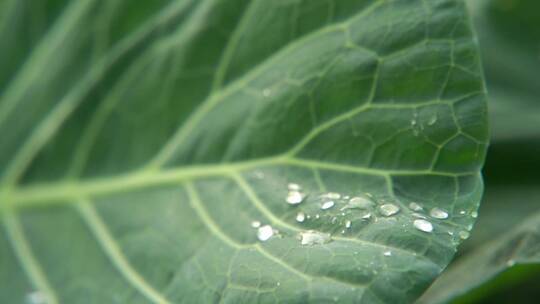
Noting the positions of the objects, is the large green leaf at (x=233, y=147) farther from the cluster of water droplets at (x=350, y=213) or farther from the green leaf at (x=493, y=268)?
the green leaf at (x=493, y=268)

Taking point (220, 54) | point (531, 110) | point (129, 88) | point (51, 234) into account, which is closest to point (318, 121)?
point (220, 54)

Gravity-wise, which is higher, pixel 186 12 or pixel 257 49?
pixel 186 12

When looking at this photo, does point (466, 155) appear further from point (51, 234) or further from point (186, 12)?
point (51, 234)

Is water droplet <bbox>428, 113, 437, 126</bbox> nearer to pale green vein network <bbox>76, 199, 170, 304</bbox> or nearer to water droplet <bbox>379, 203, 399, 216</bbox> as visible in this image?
water droplet <bbox>379, 203, 399, 216</bbox>

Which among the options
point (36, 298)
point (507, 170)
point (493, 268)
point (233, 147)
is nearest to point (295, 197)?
point (233, 147)

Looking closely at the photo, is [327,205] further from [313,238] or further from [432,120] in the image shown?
[432,120]

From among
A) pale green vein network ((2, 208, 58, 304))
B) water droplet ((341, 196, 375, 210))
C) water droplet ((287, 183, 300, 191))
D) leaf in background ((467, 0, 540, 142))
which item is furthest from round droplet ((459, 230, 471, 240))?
leaf in background ((467, 0, 540, 142))
